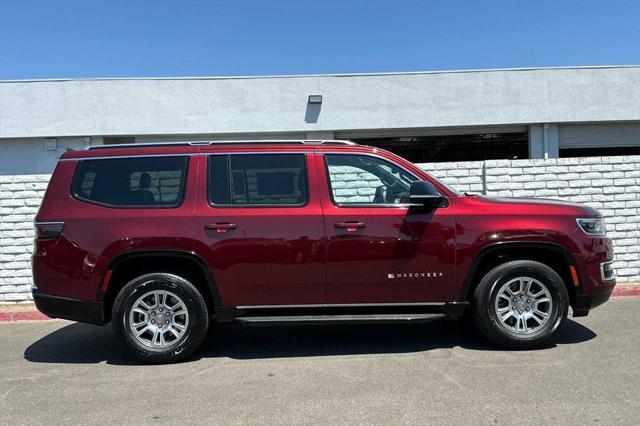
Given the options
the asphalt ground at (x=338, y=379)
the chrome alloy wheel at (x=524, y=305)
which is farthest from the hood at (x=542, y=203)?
the asphalt ground at (x=338, y=379)

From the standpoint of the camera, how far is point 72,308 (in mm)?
5207

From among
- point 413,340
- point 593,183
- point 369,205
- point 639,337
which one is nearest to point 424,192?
point 369,205

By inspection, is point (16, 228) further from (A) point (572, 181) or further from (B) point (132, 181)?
(A) point (572, 181)

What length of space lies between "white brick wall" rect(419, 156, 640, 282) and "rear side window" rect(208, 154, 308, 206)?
3.67 metres

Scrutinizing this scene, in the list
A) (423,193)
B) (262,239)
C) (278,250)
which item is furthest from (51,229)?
(423,193)

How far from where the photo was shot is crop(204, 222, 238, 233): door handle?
5176mm

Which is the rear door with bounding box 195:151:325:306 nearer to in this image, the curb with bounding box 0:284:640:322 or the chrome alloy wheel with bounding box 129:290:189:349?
the chrome alloy wheel with bounding box 129:290:189:349

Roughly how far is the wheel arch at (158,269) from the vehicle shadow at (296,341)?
67 centimetres

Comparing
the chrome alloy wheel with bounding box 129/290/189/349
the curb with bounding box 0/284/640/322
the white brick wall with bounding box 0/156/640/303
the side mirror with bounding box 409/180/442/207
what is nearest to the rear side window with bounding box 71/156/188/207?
the chrome alloy wheel with bounding box 129/290/189/349

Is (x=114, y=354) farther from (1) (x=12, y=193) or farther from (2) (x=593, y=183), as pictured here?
(2) (x=593, y=183)

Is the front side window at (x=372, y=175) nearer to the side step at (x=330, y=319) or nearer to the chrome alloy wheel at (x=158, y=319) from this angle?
the side step at (x=330, y=319)

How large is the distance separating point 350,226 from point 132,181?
7.21 ft

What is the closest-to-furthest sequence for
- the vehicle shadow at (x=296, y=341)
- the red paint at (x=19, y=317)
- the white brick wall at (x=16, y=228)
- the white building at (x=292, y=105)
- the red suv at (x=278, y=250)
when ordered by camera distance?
the red suv at (x=278, y=250), the vehicle shadow at (x=296, y=341), the red paint at (x=19, y=317), the white brick wall at (x=16, y=228), the white building at (x=292, y=105)

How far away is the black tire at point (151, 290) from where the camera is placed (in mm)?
5184
